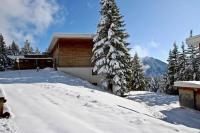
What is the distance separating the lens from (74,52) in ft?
113

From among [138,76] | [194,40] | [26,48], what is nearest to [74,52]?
[138,76]

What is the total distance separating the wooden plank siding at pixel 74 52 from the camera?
34312 mm

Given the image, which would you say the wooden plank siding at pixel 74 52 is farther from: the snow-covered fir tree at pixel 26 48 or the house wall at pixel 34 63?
the snow-covered fir tree at pixel 26 48

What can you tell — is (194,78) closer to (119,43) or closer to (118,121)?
(119,43)

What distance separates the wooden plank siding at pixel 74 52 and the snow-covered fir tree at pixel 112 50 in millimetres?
5882

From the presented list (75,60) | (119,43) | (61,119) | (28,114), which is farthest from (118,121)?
(75,60)

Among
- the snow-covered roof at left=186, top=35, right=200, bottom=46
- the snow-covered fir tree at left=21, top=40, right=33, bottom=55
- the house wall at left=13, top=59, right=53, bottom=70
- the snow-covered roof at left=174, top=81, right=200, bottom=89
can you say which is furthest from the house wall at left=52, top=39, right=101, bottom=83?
the snow-covered fir tree at left=21, top=40, right=33, bottom=55

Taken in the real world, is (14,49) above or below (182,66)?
above

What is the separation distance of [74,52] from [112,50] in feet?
29.3

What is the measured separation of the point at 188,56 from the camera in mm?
43656

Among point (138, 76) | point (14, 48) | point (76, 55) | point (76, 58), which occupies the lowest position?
point (138, 76)

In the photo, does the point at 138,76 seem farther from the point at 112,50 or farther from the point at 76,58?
the point at 112,50

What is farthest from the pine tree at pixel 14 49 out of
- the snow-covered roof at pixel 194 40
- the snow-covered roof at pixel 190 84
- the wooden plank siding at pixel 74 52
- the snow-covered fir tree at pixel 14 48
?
the snow-covered roof at pixel 194 40

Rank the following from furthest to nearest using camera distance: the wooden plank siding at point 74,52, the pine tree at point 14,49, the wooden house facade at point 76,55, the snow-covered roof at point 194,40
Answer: the pine tree at point 14,49, the wooden plank siding at point 74,52, the wooden house facade at point 76,55, the snow-covered roof at point 194,40
